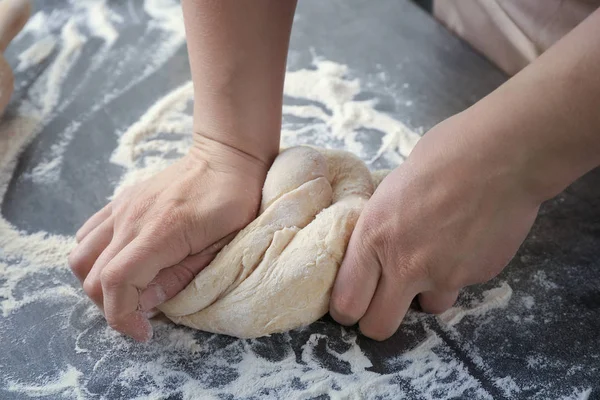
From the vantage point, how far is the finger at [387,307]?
98 centimetres

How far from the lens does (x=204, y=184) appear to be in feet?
3.59

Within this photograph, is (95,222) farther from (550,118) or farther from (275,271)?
(550,118)

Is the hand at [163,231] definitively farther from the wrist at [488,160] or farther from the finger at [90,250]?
the wrist at [488,160]

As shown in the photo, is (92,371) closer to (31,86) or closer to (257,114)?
(257,114)

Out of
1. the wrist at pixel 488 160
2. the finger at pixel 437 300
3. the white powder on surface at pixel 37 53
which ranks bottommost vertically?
the finger at pixel 437 300

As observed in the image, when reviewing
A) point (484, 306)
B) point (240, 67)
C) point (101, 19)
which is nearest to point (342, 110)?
point (240, 67)

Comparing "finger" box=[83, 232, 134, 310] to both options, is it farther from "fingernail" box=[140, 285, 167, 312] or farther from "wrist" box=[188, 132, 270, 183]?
"wrist" box=[188, 132, 270, 183]

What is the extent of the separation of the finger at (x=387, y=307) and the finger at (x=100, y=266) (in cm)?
40

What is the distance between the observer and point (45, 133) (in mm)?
1506

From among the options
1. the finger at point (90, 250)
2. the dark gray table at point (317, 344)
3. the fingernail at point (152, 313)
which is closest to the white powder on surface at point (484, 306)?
the dark gray table at point (317, 344)

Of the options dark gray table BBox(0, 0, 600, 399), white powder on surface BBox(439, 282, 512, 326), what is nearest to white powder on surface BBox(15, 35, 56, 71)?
dark gray table BBox(0, 0, 600, 399)

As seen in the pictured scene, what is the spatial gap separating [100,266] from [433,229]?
0.52m

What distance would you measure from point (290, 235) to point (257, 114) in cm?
25

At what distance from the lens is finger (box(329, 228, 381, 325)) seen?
0.98 m
